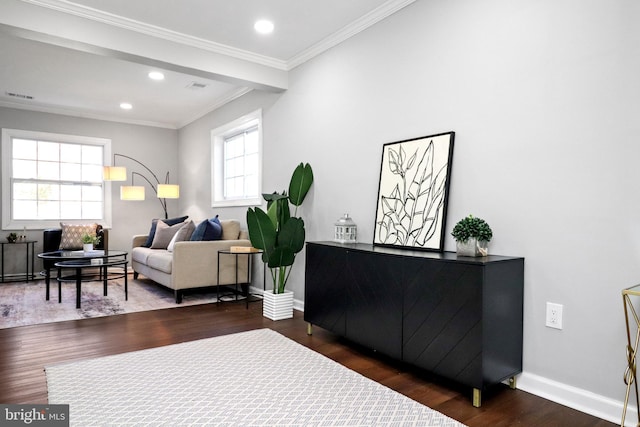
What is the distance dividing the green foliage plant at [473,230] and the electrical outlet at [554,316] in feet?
1.53

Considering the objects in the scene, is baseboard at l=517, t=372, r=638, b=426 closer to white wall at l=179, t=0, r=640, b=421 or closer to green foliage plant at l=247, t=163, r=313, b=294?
white wall at l=179, t=0, r=640, b=421

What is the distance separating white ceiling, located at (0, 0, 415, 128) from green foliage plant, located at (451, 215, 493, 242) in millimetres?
1770

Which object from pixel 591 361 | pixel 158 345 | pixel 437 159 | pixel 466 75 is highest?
pixel 466 75

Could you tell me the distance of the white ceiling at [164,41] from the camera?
10.1 feet

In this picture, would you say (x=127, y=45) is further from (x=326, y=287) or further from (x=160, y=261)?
(x=326, y=287)

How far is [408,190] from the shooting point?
9.41ft

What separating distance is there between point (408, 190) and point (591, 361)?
144cm

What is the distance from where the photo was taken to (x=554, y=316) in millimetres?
2115

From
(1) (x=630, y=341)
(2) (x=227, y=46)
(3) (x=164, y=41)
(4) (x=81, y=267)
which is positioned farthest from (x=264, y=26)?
(1) (x=630, y=341)

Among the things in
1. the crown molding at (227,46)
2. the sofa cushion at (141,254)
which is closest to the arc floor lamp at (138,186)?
the sofa cushion at (141,254)

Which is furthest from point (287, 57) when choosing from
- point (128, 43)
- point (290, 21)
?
point (128, 43)

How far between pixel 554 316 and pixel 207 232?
3600 mm

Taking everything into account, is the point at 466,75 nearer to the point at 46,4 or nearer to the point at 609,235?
the point at 609,235

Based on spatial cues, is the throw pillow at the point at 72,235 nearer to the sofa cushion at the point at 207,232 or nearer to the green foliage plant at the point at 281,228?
the sofa cushion at the point at 207,232
